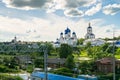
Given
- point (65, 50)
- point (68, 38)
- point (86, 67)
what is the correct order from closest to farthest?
1. point (86, 67)
2. point (65, 50)
3. point (68, 38)

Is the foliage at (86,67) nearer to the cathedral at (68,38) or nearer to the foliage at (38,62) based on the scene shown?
the foliage at (38,62)

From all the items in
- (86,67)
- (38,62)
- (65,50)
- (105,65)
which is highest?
(65,50)

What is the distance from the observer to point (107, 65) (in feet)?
164

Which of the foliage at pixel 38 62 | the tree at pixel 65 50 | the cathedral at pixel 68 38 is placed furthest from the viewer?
the cathedral at pixel 68 38

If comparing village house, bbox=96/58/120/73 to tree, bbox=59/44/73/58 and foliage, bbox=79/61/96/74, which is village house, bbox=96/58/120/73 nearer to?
foliage, bbox=79/61/96/74

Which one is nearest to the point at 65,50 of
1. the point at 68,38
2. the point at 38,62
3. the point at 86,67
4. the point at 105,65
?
the point at 38,62

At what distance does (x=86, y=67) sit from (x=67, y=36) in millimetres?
62659

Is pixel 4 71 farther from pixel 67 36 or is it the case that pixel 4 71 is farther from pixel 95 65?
pixel 67 36

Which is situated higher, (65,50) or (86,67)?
(65,50)

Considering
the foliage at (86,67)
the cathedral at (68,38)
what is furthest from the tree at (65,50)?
the cathedral at (68,38)

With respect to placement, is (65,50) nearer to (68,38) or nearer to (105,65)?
(105,65)

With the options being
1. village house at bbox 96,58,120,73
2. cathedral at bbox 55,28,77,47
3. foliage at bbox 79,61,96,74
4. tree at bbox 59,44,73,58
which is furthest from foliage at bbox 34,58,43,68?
cathedral at bbox 55,28,77,47

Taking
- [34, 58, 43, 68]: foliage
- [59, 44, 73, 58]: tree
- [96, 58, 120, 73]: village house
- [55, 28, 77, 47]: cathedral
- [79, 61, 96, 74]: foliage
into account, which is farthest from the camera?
[55, 28, 77, 47]: cathedral

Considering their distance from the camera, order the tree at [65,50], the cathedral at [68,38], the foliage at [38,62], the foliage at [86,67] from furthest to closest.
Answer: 1. the cathedral at [68,38]
2. the tree at [65,50]
3. the foliage at [38,62]
4. the foliage at [86,67]
